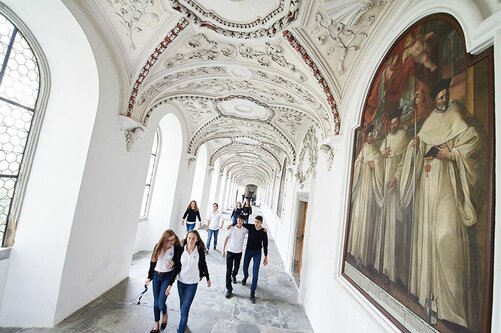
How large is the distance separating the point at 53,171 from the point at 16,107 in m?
0.97

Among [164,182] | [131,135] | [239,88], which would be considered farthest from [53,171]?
[164,182]

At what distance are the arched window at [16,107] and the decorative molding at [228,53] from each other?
1912mm

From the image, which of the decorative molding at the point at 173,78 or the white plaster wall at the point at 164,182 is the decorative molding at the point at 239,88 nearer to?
the decorative molding at the point at 173,78

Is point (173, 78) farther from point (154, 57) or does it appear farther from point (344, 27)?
point (344, 27)

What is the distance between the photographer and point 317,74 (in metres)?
3.80

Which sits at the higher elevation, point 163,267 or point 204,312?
point 163,267

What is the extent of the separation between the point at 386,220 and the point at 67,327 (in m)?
4.46

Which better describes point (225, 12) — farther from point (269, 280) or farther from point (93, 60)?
point (269, 280)

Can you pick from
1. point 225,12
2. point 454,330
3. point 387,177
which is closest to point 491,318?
point 454,330

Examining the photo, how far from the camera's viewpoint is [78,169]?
3.33 metres

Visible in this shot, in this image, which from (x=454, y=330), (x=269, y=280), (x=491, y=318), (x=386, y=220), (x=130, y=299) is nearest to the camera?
(x=491, y=318)

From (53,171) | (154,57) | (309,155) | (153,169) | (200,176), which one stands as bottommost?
(53,171)

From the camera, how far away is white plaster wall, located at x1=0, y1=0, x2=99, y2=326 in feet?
10.1

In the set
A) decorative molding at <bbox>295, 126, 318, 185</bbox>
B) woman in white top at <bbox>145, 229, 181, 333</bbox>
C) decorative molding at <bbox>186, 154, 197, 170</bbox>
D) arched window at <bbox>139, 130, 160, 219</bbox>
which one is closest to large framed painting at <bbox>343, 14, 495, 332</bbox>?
woman in white top at <bbox>145, 229, 181, 333</bbox>
